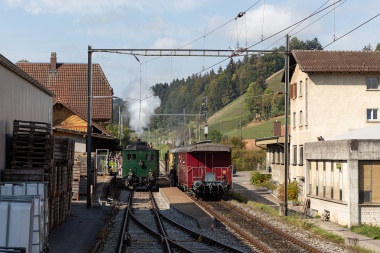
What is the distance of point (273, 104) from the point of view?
12900 cm

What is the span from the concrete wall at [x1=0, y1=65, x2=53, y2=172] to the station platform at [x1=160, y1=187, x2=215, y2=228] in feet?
21.9

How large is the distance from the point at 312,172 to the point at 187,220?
6.23 meters

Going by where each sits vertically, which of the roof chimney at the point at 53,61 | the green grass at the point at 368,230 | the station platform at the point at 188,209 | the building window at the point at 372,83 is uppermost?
the roof chimney at the point at 53,61

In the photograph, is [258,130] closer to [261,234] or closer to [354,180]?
[354,180]

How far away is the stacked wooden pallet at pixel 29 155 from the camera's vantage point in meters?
16.9

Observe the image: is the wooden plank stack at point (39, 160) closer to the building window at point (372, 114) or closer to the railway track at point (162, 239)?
the railway track at point (162, 239)

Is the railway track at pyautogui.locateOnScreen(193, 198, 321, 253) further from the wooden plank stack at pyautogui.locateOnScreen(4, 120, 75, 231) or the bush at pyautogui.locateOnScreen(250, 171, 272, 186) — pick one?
the bush at pyautogui.locateOnScreen(250, 171, 272, 186)

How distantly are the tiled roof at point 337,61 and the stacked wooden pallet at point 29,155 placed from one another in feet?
75.7

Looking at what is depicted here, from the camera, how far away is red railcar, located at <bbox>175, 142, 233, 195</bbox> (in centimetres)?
3211

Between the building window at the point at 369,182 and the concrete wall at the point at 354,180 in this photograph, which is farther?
the building window at the point at 369,182

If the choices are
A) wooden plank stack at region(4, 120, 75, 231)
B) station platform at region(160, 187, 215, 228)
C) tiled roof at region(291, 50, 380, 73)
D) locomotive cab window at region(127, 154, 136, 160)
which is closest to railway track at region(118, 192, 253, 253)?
station platform at region(160, 187, 215, 228)

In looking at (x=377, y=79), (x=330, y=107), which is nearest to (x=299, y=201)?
(x=330, y=107)

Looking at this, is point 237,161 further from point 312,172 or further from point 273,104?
point 273,104

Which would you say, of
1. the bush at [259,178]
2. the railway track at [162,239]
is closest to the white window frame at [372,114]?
the bush at [259,178]
